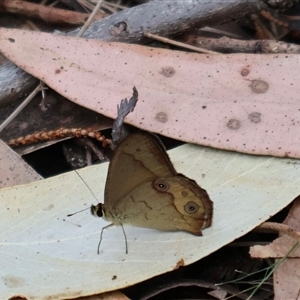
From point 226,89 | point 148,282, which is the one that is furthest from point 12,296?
point 226,89

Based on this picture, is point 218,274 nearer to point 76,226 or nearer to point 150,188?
point 150,188

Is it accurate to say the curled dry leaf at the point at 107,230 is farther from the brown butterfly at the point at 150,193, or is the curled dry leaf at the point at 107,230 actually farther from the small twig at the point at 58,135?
the small twig at the point at 58,135

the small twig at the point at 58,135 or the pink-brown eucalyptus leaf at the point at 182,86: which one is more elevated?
the pink-brown eucalyptus leaf at the point at 182,86

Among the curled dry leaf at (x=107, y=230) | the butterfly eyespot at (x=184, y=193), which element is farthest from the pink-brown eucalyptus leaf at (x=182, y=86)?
the butterfly eyespot at (x=184, y=193)

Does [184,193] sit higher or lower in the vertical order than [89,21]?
lower

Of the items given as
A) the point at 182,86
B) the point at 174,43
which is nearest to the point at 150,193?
the point at 182,86

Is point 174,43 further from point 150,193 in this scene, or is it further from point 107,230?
point 107,230

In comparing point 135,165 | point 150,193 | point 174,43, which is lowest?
point 150,193
